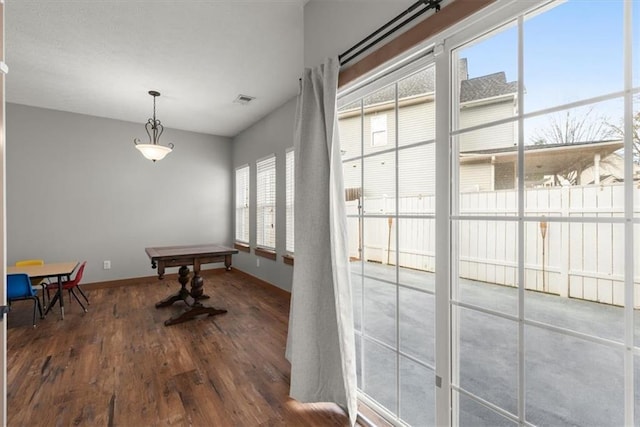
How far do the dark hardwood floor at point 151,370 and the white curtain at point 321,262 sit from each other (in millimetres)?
234

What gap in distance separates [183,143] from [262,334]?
13.5 ft

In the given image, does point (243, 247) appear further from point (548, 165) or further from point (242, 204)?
point (548, 165)

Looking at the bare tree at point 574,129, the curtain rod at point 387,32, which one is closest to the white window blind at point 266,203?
the curtain rod at point 387,32

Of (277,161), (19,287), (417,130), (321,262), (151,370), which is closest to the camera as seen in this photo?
(417,130)

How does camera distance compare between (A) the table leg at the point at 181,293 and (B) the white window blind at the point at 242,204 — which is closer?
(A) the table leg at the point at 181,293

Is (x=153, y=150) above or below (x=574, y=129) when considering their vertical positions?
above

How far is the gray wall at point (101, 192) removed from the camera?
4.14 meters

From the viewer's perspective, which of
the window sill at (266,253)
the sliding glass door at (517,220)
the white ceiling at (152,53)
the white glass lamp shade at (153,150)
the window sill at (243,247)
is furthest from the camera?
the window sill at (243,247)

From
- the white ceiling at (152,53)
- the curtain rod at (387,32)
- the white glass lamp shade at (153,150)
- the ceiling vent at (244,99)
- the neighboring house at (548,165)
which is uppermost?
the ceiling vent at (244,99)

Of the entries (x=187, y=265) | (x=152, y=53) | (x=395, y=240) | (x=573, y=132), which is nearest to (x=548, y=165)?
(x=573, y=132)

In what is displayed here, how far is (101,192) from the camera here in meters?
4.67

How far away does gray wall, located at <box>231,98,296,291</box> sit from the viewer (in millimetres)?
4168

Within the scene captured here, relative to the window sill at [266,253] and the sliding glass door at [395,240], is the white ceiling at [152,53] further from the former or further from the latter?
the window sill at [266,253]

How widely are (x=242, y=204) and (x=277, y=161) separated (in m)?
1.66
